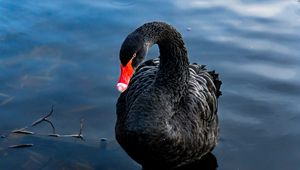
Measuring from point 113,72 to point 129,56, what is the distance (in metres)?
1.93

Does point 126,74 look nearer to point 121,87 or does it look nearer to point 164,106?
point 121,87

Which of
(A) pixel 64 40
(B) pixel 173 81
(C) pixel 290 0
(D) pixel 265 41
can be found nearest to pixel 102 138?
(B) pixel 173 81

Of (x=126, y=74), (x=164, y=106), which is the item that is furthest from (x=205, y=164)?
(x=126, y=74)

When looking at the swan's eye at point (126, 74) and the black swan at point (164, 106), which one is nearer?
the swan's eye at point (126, 74)

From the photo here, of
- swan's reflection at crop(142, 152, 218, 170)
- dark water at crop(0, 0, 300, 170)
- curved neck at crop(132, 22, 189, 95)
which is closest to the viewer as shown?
curved neck at crop(132, 22, 189, 95)

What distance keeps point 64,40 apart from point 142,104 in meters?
2.27

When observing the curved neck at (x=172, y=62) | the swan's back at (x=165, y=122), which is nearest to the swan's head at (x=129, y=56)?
the swan's back at (x=165, y=122)

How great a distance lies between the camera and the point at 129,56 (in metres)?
3.13

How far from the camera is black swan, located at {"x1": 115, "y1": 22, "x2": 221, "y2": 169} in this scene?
345 centimetres

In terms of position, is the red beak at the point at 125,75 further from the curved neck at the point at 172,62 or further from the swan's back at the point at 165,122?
the curved neck at the point at 172,62

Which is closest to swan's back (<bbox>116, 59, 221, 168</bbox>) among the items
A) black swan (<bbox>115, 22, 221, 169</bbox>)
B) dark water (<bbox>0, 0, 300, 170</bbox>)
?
black swan (<bbox>115, 22, 221, 169</bbox>)

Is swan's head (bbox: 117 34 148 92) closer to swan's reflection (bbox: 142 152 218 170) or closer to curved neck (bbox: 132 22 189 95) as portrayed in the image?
curved neck (bbox: 132 22 189 95)

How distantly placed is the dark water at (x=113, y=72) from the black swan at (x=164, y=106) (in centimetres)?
31

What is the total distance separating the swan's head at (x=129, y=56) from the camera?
10.3 ft
